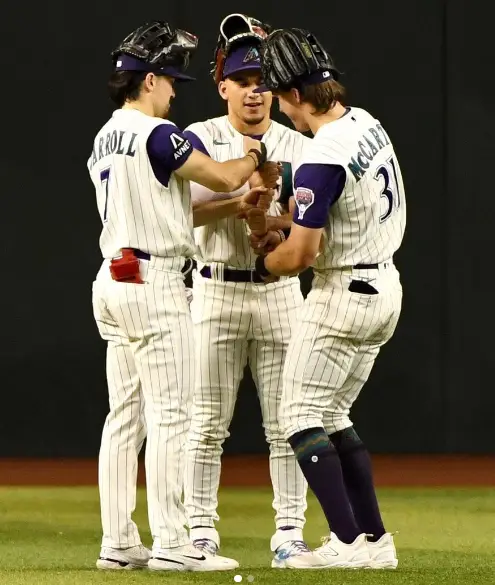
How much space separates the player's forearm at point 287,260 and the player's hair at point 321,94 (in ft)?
1.56

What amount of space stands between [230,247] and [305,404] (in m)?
0.85

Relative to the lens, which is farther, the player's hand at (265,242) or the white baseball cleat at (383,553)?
the player's hand at (265,242)

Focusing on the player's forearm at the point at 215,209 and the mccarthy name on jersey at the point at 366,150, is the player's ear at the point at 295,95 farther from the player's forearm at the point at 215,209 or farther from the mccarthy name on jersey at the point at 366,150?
the player's forearm at the point at 215,209

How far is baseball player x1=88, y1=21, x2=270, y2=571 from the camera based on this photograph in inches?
160

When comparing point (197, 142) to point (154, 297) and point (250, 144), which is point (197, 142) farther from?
point (154, 297)

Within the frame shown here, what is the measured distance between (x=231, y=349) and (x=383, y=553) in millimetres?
1020

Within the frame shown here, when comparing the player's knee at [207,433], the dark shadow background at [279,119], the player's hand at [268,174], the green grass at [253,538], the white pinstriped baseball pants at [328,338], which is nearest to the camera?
the green grass at [253,538]

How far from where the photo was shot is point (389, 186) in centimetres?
420

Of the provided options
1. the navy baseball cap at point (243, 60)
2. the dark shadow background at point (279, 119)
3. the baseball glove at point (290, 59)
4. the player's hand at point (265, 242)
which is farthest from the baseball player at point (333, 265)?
the dark shadow background at point (279, 119)

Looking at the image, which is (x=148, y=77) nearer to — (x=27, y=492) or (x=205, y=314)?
(x=205, y=314)

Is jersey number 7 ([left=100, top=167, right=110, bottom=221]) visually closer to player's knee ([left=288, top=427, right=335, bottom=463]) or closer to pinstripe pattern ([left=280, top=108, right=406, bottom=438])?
pinstripe pattern ([left=280, top=108, right=406, bottom=438])

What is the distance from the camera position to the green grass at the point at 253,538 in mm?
3932

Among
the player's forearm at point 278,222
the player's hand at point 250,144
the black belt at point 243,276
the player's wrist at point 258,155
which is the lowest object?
the black belt at point 243,276

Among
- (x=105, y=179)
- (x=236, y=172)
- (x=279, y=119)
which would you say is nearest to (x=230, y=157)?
(x=236, y=172)
